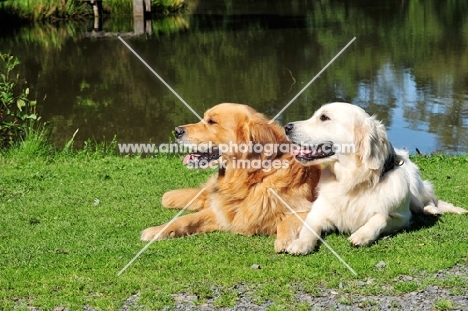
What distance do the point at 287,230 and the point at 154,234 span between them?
1.21 meters

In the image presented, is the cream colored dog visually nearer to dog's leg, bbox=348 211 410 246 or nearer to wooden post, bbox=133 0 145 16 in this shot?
dog's leg, bbox=348 211 410 246

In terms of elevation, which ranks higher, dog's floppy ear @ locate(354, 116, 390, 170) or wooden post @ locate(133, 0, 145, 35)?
wooden post @ locate(133, 0, 145, 35)

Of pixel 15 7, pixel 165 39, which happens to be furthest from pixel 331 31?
pixel 15 7

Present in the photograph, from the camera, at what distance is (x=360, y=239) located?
5.30 metres

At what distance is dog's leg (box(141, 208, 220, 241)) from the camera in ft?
19.3

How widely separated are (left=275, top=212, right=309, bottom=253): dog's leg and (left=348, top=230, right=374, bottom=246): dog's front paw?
0.50m

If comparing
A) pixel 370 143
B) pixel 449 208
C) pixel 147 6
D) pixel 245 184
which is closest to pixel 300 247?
pixel 245 184

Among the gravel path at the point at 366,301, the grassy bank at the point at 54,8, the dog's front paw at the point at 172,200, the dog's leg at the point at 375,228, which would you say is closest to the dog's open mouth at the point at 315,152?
the dog's leg at the point at 375,228

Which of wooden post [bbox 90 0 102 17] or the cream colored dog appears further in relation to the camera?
wooden post [bbox 90 0 102 17]

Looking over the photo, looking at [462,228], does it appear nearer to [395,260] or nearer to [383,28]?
[395,260]

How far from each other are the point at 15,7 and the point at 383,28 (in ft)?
62.0

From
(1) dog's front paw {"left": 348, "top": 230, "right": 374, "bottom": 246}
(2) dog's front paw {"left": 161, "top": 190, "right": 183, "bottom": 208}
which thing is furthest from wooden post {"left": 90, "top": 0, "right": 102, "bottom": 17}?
(1) dog's front paw {"left": 348, "top": 230, "right": 374, "bottom": 246}

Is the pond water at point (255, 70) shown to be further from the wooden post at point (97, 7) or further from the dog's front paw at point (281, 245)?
the dog's front paw at point (281, 245)

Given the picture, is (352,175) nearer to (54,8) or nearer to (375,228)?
(375,228)
